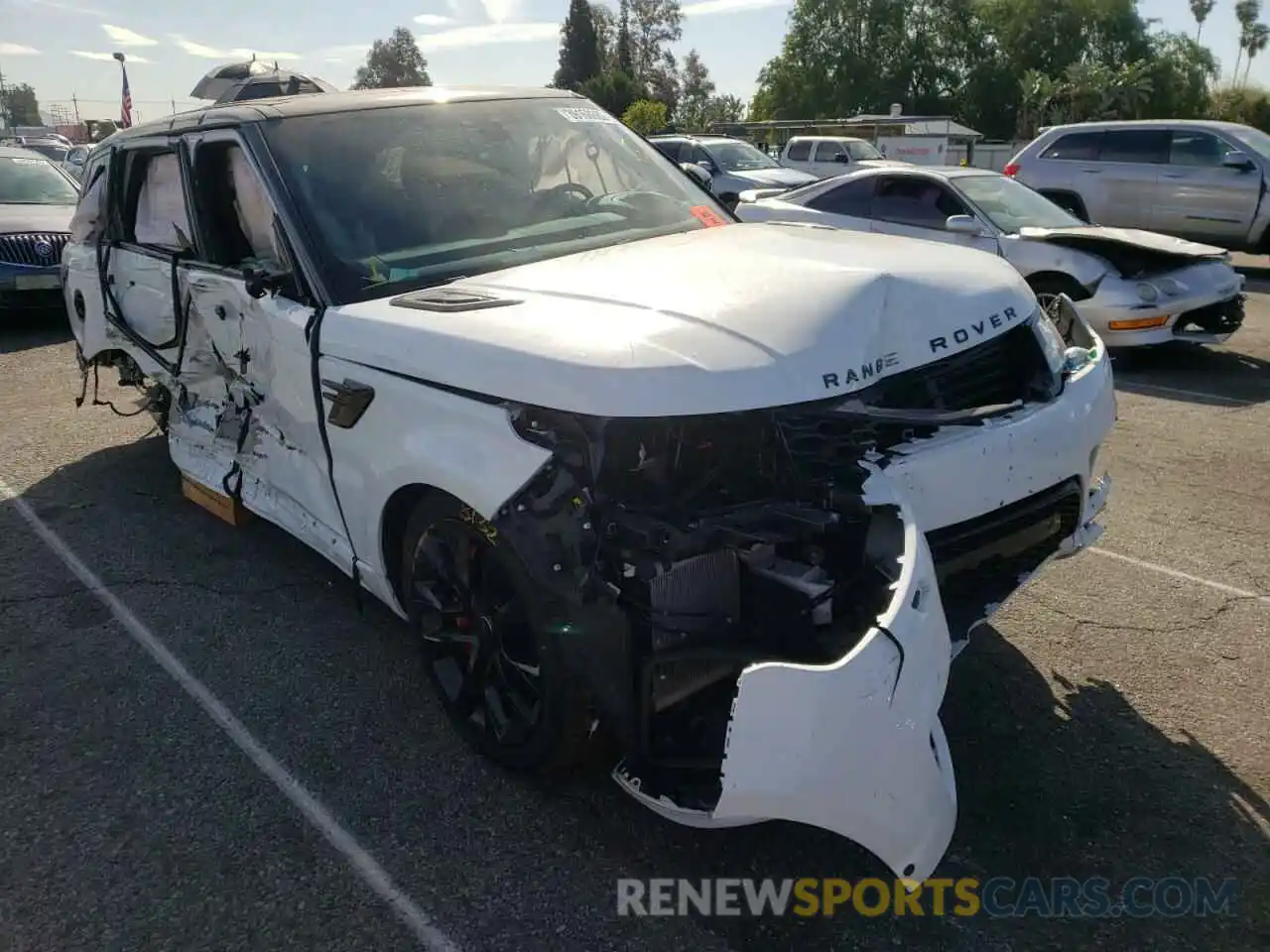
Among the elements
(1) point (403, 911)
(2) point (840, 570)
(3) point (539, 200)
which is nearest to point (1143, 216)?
(3) point (539, 200)

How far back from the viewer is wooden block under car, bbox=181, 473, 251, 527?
14.1ft

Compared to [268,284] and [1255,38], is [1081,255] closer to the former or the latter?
[268,284]

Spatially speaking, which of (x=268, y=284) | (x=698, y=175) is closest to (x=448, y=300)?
(x=268, y=284)

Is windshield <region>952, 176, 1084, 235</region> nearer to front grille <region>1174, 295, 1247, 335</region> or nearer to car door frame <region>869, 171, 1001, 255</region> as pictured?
car door frame <region>869, 171, 1001, 255</region>

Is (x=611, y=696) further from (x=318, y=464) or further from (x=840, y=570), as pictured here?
(x=318, y=464)

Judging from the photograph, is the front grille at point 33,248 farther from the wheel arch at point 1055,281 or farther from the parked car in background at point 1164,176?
the parked car in background at point 1164,176

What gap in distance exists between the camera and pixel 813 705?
75.8 inches

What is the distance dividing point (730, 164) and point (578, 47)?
6870 centimetres

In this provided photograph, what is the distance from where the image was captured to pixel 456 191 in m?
3.60

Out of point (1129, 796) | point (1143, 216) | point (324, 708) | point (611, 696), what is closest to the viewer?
point (611, 696)

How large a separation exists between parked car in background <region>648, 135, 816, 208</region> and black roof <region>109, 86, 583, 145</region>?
42.7 feet

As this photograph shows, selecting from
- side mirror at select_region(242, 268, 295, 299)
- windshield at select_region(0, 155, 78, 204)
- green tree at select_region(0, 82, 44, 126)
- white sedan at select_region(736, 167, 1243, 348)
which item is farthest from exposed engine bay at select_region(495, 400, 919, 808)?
green tree at select_region(0, 82, 44, 126)

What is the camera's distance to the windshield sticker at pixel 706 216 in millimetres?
4113

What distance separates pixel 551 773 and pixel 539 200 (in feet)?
7.11
